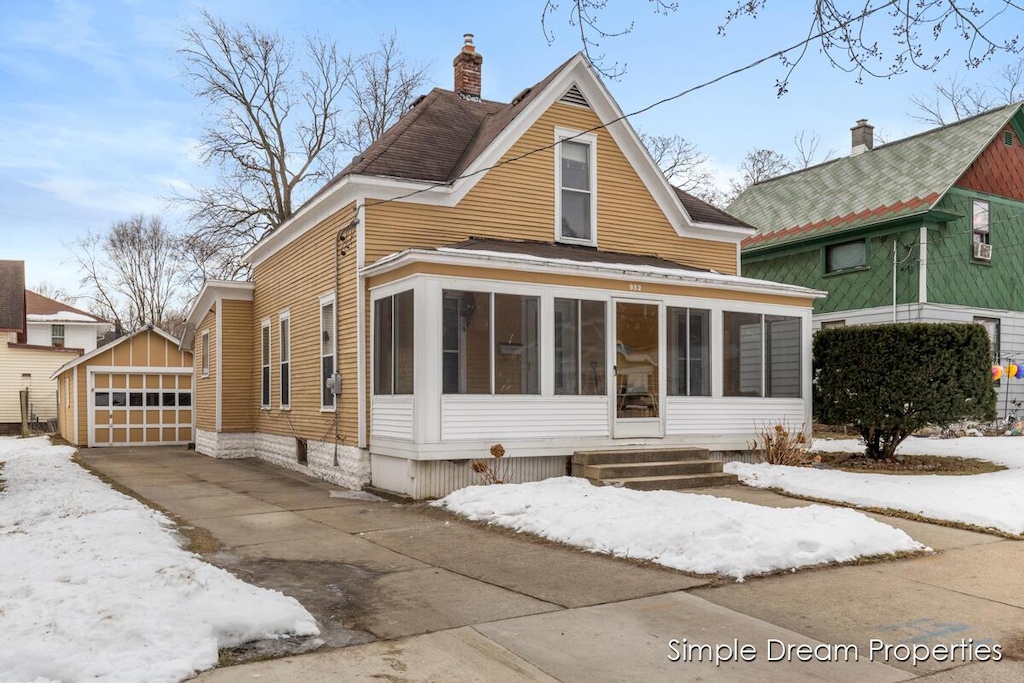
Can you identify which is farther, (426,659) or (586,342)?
(586,342)

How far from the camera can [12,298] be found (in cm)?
3544

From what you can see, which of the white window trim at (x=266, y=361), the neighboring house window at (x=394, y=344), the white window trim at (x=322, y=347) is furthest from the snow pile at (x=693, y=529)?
the white window trim at (x=266, y=361)

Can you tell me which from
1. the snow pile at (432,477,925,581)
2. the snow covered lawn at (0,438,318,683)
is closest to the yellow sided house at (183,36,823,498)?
the snow pile at (432,477,925,581)

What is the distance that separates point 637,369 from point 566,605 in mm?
6717

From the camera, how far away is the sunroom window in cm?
1405

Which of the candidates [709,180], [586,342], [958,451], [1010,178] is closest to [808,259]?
[1010,178]

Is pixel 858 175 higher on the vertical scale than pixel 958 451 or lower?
higher

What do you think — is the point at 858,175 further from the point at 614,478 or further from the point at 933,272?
the point at 614,478

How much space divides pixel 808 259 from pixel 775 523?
15758 mm

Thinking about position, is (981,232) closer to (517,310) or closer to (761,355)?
(761,355)

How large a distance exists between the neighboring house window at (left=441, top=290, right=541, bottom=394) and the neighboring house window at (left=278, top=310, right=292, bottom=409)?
6.16 meters

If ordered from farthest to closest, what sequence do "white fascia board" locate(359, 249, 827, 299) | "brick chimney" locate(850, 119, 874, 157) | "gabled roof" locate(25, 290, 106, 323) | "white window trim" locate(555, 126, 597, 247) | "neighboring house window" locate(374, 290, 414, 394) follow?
1. "gabled roof" locate(25, 290, 106, 323)
2. "brick chimney" locate(850, 119, 874, 157)
3. "white window trim" locate(555, 126, 597, 247)
4. "neighboring house window" locate(374, 290, 414, 394)
5. "white fascia board" locate(359, 249, 827, 299)

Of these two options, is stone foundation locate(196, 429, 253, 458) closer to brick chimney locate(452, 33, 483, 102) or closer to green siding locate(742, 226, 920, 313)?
brick chimney locate(452, 33, 483, 102)

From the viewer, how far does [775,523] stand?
7.64 metres
